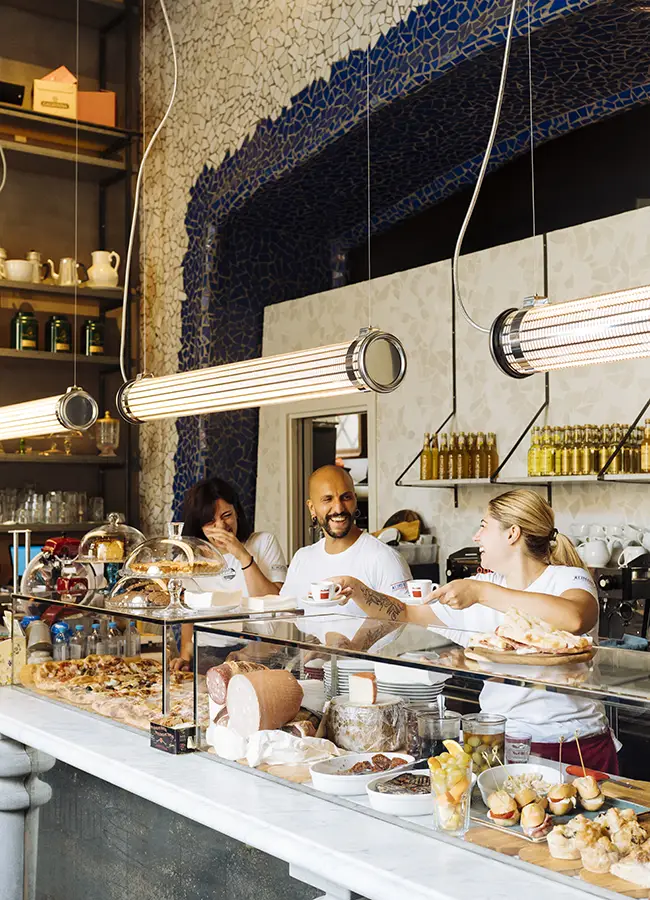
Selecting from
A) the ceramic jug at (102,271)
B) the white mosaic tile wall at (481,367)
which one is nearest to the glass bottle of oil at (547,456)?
the white mosaic tile wall at (481,367)

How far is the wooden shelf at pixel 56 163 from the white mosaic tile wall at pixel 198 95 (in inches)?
14.1

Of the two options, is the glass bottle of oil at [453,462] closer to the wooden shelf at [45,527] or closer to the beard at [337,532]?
the beard at [337,532]

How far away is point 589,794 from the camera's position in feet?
5.66

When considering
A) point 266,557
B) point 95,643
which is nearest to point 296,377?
point 95,643

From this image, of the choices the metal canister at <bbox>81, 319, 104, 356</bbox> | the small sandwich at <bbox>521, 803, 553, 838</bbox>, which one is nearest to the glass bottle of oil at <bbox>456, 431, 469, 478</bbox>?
the metal canister at <bbox>81, 319, 104, 356</bbox>

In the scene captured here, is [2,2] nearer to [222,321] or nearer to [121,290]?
[121,290]

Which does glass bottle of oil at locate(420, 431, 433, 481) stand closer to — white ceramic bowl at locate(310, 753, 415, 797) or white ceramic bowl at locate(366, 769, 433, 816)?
white ceramic bowl at locate(310, 753, 415, 797)

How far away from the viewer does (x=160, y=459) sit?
6.82m

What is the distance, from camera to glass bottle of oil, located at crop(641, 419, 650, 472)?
4.18 metres

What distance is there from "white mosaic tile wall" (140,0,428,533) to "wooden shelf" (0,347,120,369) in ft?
1.36

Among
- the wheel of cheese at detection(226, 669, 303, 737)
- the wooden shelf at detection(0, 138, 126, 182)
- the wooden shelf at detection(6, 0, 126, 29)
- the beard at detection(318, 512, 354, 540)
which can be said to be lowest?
the wheel of cheese at detection(226, 669, 303, 737)

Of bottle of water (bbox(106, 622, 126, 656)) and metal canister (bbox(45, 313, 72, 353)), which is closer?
bottle of water (bbox(106, 622, 126, 656))

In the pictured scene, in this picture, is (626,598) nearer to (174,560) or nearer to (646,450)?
(646,450)

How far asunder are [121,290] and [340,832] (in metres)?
5.47
